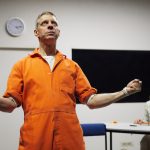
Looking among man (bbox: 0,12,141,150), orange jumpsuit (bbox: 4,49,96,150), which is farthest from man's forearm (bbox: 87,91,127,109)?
orange jumpsuit (bbox: 4,49,96,150)

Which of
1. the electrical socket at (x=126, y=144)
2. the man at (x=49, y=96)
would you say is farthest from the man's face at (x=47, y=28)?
the electrical socket at (x=126, y=144)

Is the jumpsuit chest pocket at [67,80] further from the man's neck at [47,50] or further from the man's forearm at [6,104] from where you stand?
the man's forearm at [6,104]

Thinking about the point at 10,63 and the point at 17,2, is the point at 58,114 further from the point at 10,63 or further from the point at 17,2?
the point at 17,2

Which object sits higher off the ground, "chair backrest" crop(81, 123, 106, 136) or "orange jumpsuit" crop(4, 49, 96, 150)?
"orange jumpsuit" crop(4, 49, 96, 150)

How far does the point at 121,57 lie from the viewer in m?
4.61

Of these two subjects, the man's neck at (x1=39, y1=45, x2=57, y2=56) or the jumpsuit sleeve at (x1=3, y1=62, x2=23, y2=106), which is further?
the man's neck at (x1=39, y1=45, x2=57, y2=56)

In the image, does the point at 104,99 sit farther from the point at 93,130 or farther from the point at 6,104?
the point at 93,130

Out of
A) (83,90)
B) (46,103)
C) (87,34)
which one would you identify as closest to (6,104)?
(46,103)

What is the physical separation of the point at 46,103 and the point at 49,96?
42mm

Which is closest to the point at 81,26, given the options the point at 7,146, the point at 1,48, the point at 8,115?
the point at 1,48

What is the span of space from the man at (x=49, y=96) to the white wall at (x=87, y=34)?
268 cm

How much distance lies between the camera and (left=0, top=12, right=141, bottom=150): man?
1.48m

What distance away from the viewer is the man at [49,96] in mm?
1481

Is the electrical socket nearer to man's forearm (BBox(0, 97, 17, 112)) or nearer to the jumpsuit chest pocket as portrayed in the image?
the jumpsuit chest pocket
